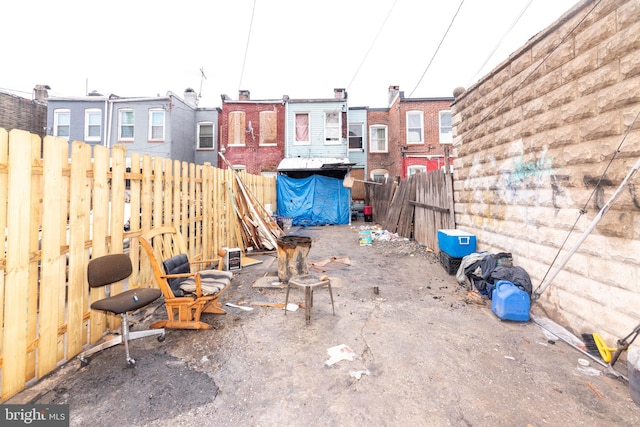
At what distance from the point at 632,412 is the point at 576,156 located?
2.70 metres

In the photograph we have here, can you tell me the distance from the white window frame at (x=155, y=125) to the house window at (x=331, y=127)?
9509mm

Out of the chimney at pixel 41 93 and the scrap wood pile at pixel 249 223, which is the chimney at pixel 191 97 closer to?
the chimney at pixel 41 93

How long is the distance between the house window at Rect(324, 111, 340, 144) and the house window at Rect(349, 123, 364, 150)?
215cm

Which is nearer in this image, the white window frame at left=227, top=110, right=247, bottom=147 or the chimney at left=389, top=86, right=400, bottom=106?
the white window frame at left=227, top=110, right=247, bottom=147

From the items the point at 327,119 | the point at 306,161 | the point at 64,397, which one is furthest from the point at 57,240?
the point at 327,119

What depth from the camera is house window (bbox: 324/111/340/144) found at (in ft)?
57.5

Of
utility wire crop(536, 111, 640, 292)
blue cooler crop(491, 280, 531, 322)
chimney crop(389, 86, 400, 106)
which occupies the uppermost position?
chimney crop(389, 86, 400, 106)

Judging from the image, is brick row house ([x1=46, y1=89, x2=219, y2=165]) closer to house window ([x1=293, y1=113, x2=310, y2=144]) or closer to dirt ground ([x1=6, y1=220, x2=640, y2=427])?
house window ([x1=293, y1=113, x2=310, y2=144])

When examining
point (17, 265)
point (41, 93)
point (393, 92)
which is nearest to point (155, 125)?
point (41, 93)

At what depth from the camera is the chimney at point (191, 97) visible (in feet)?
61.8

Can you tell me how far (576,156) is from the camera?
3.54m

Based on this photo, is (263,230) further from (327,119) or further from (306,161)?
(327,119)

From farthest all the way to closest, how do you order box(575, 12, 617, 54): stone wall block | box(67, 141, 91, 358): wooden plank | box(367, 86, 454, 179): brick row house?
box(367, 86, 454, 179): brick row house → box(575, 12, 617, 54): stone wall block → box(67, 141, 91, 358): wooden plank

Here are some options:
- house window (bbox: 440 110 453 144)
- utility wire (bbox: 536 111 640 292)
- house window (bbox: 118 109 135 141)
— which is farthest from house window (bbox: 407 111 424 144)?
house window (bbox: 118 109 135 141)
